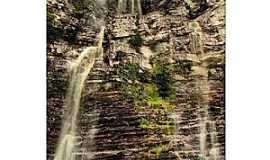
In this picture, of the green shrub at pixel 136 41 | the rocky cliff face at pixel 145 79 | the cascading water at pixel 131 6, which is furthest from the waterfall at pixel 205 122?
the cascading water at pixel 131 6

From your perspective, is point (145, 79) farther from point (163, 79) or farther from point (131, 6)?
point (131, 6)

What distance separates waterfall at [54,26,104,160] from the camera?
6.73 feet

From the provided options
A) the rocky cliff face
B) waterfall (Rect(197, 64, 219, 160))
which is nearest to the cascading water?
the rocky cliff face

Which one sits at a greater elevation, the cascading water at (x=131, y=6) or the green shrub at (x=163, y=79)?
the cascading water at (x=131, y=6)

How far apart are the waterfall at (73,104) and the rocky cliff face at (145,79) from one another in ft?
0.07

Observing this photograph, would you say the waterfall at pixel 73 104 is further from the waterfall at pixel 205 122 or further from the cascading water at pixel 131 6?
the waterfall at pixel 205 122

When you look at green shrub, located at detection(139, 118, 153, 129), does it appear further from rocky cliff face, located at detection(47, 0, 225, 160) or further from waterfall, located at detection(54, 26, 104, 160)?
waterfall, located at detection(54, 26, 104, 160)

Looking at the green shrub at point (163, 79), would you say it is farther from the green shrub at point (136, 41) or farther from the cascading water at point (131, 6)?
the cascading water at point (131, 6)

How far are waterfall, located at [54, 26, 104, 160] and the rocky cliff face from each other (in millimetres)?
21

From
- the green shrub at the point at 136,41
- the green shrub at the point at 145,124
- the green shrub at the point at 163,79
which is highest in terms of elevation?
the green shrub at the point at 136,41

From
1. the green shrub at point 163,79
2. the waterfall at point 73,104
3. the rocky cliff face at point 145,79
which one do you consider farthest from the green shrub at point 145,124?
the waterfall at point 73,104

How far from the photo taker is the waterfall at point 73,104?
6.73ft
